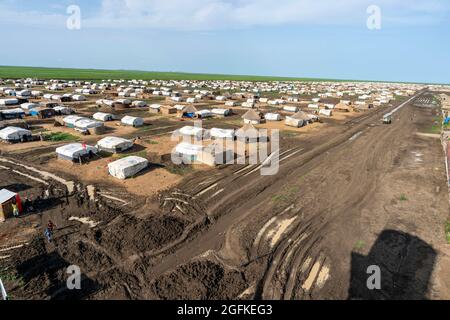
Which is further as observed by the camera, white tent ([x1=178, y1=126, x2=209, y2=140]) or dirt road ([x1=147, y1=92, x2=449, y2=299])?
white tent ([x1=178, y1=126, x2=209, y2=140])

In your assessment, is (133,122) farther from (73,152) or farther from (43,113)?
(43,113)

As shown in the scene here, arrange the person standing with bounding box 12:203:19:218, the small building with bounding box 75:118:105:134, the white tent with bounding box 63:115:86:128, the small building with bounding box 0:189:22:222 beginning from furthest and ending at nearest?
the white tent with bounding box 63:115:86:128, the small building with bounding box 75:118:105:134, the person standing with bounding box 12:203:19:218, the small building with bounding box 0:189:22:222

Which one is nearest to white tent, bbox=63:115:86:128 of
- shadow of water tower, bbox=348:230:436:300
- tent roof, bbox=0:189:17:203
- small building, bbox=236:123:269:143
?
small building, bbox=236:123:269:143

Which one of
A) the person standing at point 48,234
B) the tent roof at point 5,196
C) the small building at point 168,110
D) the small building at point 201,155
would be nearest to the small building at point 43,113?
the small building at point 168,110

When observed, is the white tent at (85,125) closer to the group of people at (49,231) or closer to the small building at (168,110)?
the small building at (168,110)

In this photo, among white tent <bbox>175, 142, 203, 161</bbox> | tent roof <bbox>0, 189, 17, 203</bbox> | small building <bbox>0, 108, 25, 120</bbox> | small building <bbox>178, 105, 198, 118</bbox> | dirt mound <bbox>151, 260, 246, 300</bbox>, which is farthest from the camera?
small building <bbox>178, 105, 198, 118</bbox>

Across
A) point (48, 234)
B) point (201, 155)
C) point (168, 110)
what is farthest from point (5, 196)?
point (168, 110)

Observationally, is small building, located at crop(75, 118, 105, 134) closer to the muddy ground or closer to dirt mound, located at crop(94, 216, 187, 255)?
the muddy ground
